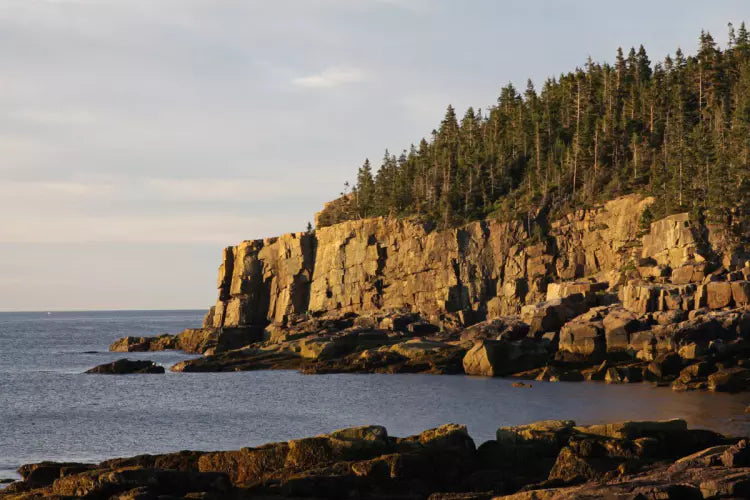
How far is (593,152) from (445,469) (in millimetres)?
89178

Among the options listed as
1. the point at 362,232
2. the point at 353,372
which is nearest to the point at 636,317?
the point at 353,372

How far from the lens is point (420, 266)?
10550cm

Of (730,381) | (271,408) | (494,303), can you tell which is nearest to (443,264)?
(494,303)

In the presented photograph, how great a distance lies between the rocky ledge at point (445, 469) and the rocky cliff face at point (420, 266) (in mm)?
56505

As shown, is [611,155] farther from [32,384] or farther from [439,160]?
[32,384]

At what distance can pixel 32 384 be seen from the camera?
7788 centimetres

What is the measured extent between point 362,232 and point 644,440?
277 ft

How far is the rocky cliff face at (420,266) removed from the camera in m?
95.5

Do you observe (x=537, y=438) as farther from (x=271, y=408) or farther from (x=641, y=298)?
(x=641, y=298)

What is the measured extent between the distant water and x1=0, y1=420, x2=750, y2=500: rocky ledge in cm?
990

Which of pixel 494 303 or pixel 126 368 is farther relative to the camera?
pixel 494 303

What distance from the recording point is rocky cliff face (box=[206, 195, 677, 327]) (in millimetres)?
95500

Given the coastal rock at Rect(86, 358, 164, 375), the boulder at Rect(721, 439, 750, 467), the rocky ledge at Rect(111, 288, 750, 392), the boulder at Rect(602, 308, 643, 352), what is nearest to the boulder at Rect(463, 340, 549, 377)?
the rocky ledge at Rect(111, 288, 750, 392)

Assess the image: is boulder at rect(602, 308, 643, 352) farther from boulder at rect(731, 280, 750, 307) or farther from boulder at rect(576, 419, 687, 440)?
boulder at rect(576, 419, 687, 440)
